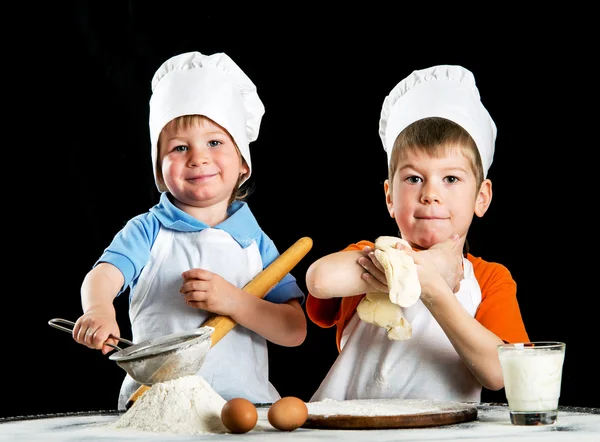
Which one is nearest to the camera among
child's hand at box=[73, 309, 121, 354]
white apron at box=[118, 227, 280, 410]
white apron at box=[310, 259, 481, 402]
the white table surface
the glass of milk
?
the white table surface

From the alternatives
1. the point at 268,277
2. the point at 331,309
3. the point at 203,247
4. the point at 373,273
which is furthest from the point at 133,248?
the point at 373,273

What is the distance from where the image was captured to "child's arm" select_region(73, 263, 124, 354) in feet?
5.04

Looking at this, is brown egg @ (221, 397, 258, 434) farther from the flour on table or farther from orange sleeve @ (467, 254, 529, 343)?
orange sleeve @ (467, 254, 529, 343)

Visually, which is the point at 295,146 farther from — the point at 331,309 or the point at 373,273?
the point at 373,273

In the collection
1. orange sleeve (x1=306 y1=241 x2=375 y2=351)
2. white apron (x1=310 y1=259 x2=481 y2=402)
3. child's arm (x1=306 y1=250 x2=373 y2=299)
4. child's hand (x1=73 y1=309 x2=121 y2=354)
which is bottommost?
white apron (x1=310 y1=259 x2=481 y2=402)

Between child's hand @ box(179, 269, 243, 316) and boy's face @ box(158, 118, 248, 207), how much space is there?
187mm

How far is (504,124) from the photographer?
2549 mm

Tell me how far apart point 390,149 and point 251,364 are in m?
0.49

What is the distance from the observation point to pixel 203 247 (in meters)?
1.85

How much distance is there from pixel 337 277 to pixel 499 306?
351 mm

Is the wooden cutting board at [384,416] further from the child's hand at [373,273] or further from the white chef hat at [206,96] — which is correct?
the white chef hat at [206,96]

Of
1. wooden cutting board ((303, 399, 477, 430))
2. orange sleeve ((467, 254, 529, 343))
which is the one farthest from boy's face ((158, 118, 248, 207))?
wooden cutting board ((303, 399, 477, 430))

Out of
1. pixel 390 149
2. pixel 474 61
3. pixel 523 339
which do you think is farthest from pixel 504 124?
pixel 523 339

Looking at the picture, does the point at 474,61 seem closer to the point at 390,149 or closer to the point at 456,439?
the point at 390,149
